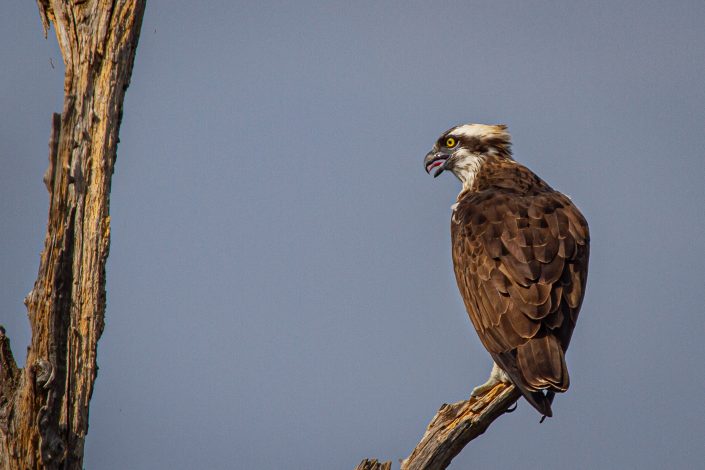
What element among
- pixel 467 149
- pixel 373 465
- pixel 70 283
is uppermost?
pixel 467 149

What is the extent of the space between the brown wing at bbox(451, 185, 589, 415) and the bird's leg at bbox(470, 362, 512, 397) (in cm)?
21

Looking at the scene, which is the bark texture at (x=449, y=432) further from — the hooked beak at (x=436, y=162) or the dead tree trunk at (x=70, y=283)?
the hooked beak at (x=436, y=162)

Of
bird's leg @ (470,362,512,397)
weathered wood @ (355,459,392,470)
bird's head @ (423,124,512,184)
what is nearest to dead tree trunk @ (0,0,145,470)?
weathered wood @ (355,459,392,470)

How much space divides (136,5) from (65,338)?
2158 mm

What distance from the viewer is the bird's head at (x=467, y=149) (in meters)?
10.0

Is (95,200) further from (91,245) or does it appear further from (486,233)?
(486,233)

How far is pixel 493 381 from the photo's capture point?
7484mm

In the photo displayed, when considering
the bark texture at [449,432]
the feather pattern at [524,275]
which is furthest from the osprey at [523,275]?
the bark texture at [449,432]

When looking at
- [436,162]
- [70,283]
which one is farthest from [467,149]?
[70,283]

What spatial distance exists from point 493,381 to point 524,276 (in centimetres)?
96

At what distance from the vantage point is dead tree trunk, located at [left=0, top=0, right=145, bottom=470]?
5082 mm

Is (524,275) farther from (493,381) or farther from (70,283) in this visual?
(70,283)

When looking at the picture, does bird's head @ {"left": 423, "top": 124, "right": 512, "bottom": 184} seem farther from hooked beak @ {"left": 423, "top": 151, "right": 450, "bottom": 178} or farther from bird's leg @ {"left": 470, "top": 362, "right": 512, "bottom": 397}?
bird's leg @ {"left": 470, "top": 362, "right": 512, "bottom": 397}

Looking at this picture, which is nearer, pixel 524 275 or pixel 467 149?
pixel 524 275
